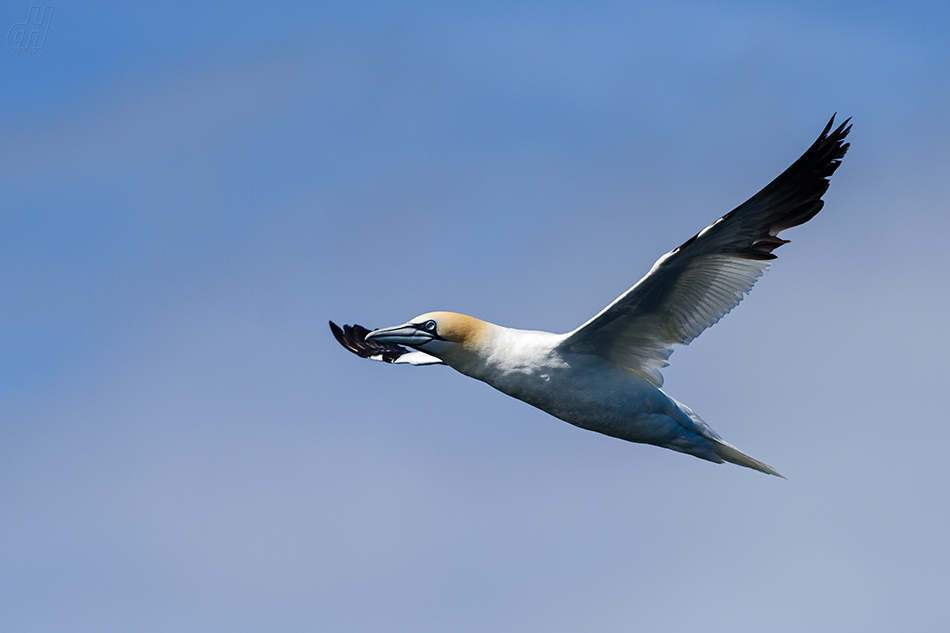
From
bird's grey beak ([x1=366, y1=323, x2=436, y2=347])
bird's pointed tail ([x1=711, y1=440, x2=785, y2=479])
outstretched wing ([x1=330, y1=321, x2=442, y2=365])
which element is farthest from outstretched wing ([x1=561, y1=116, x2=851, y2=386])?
outstretched wing ([x1=330, y1=321, x2=442, y2=365])

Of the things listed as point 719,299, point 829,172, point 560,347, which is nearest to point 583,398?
point 560,347

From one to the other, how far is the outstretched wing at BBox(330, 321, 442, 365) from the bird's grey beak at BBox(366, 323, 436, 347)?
2.42 meters

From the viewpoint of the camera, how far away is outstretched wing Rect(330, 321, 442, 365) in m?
15.2

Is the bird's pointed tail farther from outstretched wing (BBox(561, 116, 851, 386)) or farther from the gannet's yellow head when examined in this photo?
the gannet's yellow head

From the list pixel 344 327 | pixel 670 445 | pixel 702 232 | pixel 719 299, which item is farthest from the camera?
pixel 344 327

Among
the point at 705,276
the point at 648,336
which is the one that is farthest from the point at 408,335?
the point at 705,276

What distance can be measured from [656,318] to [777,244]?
1.58 meters

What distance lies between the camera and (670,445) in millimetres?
12188

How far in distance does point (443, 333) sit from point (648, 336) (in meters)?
2.38

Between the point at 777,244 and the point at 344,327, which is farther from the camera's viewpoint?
the point at 344,327

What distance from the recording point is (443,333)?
1215 centimetres

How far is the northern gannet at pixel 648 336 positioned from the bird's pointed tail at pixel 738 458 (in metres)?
0.01

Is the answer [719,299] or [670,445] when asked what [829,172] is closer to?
[719,299]

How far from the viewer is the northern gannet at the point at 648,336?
1078 cm
